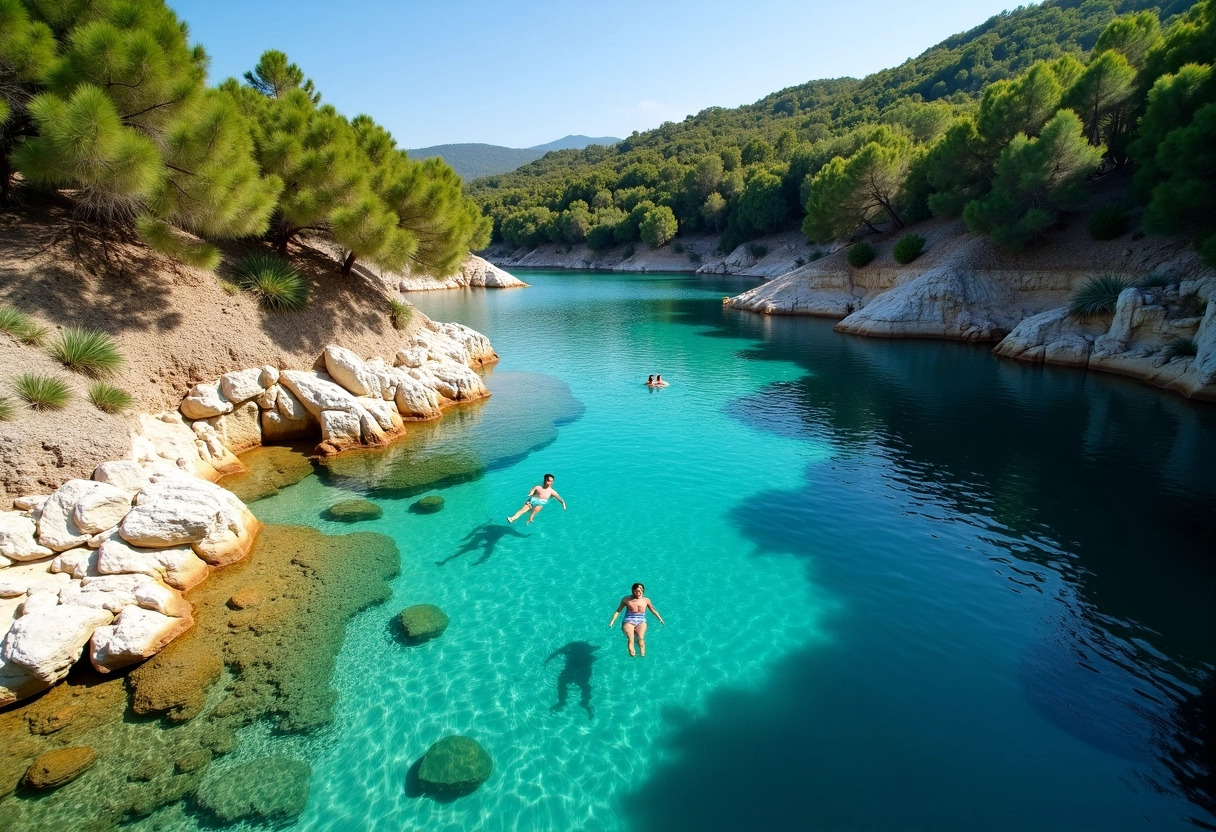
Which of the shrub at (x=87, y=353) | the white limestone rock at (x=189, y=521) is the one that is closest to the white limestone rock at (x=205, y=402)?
the shrub at (x=87, y=353)

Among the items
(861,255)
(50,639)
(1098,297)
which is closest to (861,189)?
(861,255)

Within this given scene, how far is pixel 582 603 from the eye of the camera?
33.9 ft

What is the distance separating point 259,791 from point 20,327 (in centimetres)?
1261

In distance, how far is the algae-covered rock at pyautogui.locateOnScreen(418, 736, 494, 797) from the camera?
6.77 meters

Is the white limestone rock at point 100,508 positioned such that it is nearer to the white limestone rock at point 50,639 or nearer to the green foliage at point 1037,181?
the white limestone rock at point 50,639

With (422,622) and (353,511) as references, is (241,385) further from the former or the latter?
(422,622)

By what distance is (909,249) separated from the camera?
135 feet

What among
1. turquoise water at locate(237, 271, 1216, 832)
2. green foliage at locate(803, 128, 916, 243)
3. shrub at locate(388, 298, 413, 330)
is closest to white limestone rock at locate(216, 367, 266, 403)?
turquoise water at locate(237, 271, 1216, 832)

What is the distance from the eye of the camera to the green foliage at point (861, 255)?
45100 millimetres

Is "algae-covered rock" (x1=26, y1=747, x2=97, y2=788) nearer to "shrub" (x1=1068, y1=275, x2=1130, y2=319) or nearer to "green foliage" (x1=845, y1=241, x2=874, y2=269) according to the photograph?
"shrub" (x1=1068, y1=275, x2=1130, y2=319)

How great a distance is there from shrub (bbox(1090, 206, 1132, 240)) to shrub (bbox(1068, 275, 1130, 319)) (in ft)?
12.4

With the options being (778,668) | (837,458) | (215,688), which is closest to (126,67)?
(215,688)

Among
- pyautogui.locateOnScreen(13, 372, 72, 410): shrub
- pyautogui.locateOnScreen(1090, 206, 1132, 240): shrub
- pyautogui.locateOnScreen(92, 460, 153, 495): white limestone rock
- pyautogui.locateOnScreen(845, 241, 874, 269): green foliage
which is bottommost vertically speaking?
pyautogui.locateOnScreen(92, 460, 153, 495): white limestone rock

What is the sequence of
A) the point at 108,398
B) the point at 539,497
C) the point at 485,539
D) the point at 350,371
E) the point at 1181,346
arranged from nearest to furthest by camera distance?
the point at 485,539 < the point at 108,398 < the point at 539,497 < the point at 350,371 < the point at 1181,346
